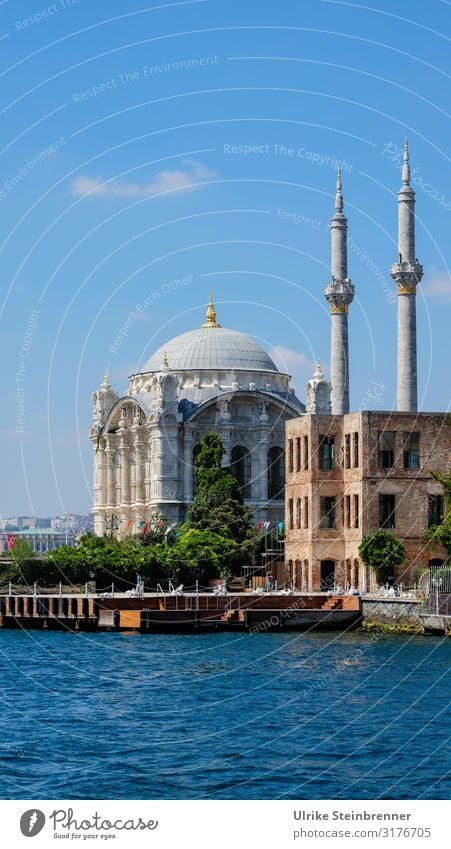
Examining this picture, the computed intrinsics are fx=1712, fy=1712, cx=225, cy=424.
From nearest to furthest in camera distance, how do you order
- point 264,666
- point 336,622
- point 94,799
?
point 94,799 → point 264,666 → point 336,622

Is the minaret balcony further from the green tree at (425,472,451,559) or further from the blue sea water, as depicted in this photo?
the blue sea water

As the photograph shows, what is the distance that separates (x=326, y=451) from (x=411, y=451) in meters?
4.66

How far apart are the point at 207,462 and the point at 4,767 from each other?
Answer: 6803 centimetres

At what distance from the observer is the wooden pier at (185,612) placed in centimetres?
6600

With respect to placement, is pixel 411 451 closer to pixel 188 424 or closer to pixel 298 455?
pixel 298 455

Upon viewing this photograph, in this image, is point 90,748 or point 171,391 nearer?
point 90,748

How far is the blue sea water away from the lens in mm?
31672

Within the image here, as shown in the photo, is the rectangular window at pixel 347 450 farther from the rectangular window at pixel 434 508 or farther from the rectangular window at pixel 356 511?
the rectangular window at pixel 434 508

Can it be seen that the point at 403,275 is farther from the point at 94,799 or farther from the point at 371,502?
the point at 94,799

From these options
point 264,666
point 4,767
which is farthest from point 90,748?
point 264,666

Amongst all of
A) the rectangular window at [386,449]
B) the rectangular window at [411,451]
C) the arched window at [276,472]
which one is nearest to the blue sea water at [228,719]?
the rectangular window at [386,449]

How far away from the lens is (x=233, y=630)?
66688 mm

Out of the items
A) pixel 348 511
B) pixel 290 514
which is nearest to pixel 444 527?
pixel 348 511

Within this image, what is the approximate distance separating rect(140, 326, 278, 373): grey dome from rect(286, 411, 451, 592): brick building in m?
46.1
